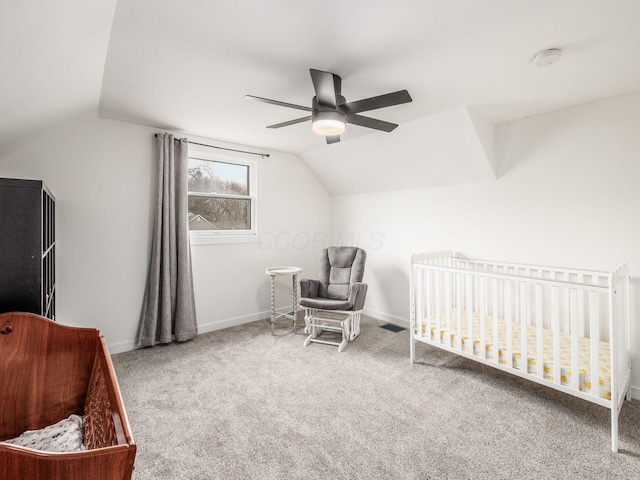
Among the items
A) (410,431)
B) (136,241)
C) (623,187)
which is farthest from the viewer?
(136,241)

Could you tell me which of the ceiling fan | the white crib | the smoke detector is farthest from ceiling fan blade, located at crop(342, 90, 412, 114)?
the white crib

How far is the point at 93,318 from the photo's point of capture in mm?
2988

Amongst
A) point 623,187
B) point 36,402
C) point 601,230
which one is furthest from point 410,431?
point 623,187

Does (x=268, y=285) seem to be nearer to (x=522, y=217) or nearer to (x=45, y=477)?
(x=522, y=217)

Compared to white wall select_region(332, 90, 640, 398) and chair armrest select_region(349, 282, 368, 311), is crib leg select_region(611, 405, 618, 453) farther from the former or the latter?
chair armrest select_region(349, 282, 368, 311)

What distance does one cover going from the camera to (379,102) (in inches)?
79.4

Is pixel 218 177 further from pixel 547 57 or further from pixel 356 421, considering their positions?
pixel 547 57

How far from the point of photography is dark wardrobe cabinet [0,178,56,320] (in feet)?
4.92

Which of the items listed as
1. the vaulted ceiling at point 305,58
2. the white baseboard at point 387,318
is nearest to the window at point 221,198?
the vaulted ceiling at point 305,58

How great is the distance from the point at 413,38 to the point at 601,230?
6.87ft

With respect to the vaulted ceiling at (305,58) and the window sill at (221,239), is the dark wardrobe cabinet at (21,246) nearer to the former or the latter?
the vaulted ceiling at (305,58)

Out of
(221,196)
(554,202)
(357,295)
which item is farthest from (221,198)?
(554,202)

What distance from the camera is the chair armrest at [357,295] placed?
3355mm

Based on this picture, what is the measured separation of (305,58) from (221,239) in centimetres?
241
